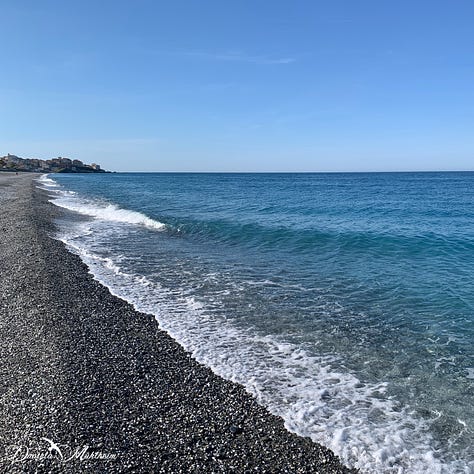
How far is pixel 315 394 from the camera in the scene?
277 inches

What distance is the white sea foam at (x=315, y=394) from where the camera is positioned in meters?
5.53

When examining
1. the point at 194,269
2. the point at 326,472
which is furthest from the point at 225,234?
the point at 326,472

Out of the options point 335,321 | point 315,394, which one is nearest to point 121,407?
point 315,394

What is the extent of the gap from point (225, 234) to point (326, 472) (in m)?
19.5

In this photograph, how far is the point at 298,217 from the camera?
31.1m

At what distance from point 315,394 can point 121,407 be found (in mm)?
3276

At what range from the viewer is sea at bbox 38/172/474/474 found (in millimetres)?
6113

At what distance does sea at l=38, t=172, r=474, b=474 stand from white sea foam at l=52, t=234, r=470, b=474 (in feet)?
0.08

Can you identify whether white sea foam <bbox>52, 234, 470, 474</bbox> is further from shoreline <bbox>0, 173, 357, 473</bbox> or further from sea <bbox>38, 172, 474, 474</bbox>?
shoreline <bbox>0, 173, 357, 473</bbox>

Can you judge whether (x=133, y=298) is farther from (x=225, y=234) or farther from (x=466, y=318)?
(x=225, y=234)

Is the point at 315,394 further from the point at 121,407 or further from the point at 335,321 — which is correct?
the point at 335,321

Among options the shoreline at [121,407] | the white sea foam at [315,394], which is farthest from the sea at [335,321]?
the shoreline at [121,407]

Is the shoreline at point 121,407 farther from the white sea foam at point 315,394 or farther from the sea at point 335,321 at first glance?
the sea at point 335,321

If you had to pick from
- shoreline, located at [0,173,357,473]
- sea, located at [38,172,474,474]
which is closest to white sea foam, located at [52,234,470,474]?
sea, located at [38,172,474,474]
